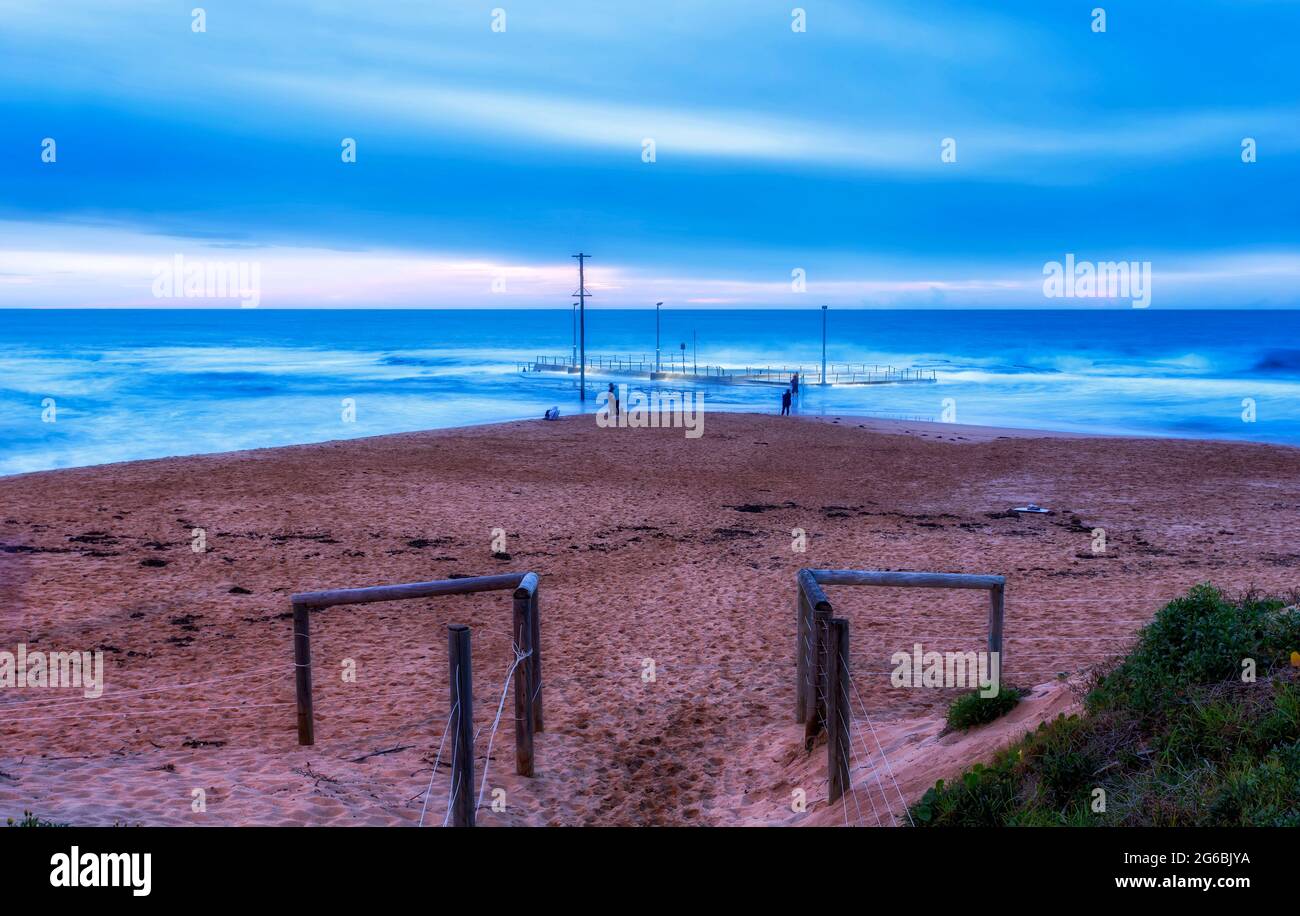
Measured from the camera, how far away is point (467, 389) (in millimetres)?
68312

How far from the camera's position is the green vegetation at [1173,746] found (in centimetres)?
421

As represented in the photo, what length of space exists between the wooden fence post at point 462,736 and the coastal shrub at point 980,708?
125 inches

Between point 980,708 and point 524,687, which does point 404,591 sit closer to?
point 524,687

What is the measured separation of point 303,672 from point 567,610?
4869 millimetres

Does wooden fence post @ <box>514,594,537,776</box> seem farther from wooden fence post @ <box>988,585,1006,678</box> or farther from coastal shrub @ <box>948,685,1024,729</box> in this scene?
wooden fence post @ <box>988,585,1006,678</box>

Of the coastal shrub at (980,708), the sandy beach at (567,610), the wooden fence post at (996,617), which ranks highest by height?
the wooden fence post at (996,617)

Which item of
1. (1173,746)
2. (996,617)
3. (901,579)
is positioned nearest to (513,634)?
(901,579)

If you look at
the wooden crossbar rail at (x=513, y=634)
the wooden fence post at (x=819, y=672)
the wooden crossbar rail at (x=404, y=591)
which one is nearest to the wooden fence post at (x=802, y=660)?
the wooden fence post at (x=819, y=672)

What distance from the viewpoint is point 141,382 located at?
71.7 metres

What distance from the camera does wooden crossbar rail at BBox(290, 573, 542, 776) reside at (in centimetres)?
673

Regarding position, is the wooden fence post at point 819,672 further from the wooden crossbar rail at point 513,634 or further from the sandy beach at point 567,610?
the wooden crossbar rail at point 513,634
